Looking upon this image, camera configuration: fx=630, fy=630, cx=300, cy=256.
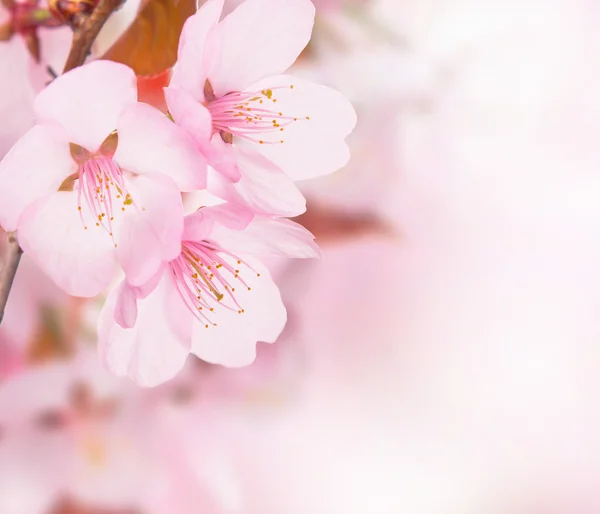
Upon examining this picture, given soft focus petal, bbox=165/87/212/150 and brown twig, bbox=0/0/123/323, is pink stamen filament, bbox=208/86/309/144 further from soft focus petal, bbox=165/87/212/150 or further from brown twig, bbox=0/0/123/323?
brown twig, bbox=0/0/123/323

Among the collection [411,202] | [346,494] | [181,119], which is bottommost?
[346,494]

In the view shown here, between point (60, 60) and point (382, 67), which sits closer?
point (60, 60)

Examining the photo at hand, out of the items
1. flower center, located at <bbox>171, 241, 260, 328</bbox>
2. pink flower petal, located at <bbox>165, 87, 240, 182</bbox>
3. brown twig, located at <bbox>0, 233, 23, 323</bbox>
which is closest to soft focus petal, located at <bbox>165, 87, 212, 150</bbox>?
pink flower petal, located at <bbox>165, 87, 240, 182</bbox>

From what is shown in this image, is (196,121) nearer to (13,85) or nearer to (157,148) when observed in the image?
(157,148)

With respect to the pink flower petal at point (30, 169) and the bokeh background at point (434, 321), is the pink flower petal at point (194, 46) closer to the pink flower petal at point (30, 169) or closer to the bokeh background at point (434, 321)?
the pink flower petal at point (30, 169)

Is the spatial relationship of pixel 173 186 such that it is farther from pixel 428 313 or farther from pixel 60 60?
pixel 428 313

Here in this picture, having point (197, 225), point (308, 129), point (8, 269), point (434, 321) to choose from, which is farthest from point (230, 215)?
point (434, 321)

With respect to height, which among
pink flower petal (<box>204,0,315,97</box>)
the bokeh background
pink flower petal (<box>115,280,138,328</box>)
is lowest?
the bokeh background

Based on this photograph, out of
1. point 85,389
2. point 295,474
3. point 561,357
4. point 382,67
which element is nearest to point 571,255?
point 561,357
